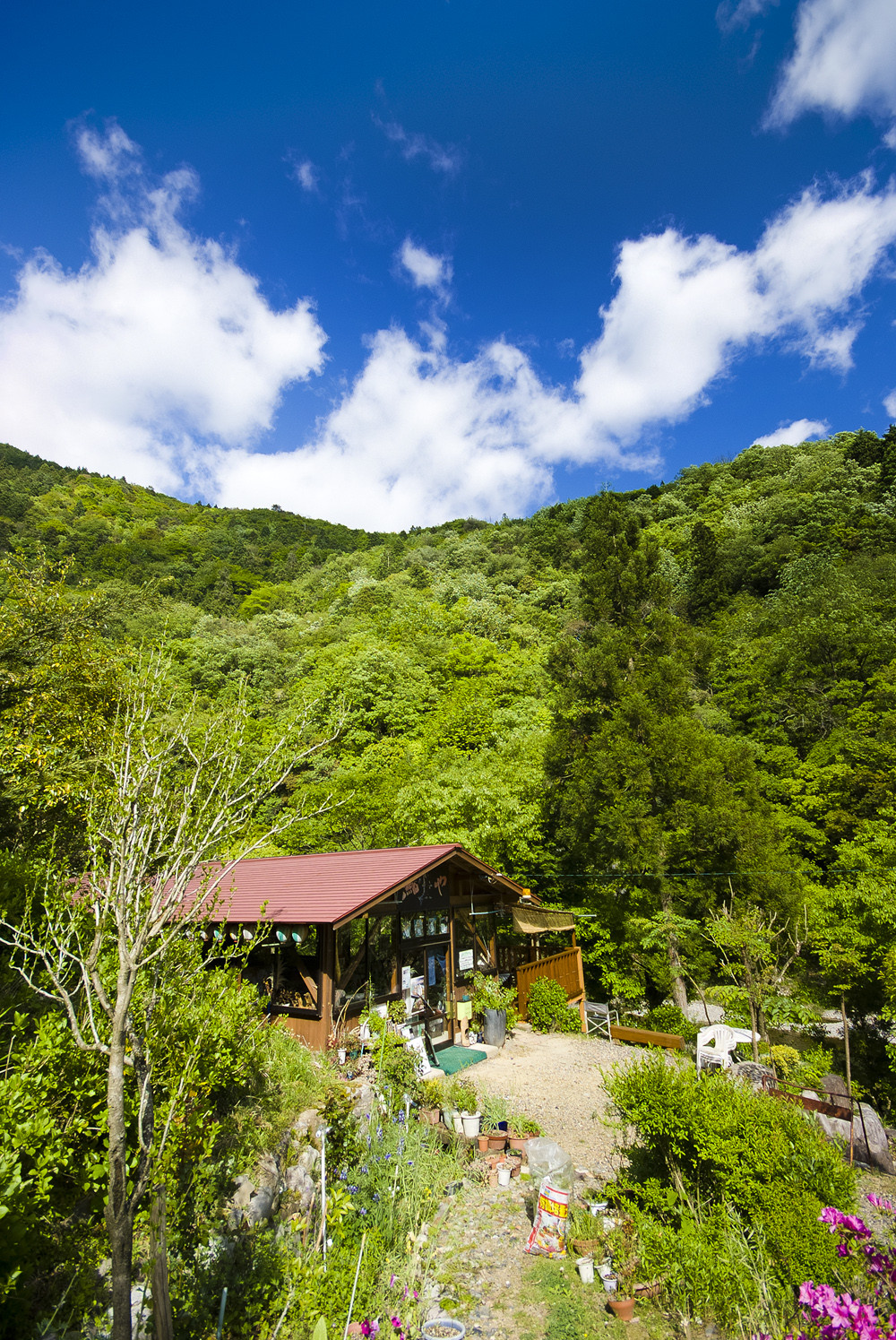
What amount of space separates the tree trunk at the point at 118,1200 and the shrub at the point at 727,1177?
441cm

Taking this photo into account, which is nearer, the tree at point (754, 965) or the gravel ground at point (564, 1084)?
the gravel ground at point (564, 1084)

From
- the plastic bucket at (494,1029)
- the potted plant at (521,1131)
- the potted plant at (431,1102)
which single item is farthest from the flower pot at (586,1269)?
the plastic bucket at (494,1029)

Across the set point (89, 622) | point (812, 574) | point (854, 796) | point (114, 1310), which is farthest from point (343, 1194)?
point (812, 574)

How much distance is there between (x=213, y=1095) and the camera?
6.30m

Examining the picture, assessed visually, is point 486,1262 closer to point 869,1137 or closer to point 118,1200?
point 118,1200

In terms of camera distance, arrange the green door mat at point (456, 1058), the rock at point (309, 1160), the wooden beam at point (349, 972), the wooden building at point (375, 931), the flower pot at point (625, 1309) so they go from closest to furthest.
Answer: the flower pot at point (625, 1309) < the rock at point (309, 1160) < the wooden building at point (375, 931) < the wooden beam at point (349, 972) < the green door mat at point (456, 1058)

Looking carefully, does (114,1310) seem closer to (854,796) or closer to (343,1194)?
(343,1194)

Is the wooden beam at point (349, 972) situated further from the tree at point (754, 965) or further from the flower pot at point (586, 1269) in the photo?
the tree at point (754, 965)

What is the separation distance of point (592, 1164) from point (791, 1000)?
665 centimetres

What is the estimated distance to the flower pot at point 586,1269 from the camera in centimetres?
563

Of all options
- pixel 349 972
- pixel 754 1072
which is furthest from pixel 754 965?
pixel 349 972

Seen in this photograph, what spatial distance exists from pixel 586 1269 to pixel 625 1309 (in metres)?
0.68

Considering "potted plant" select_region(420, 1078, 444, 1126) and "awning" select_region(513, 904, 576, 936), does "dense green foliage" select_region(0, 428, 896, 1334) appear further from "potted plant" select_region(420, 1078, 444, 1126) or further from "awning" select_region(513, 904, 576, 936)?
"awning" select_region(513, 904, 576, 936)

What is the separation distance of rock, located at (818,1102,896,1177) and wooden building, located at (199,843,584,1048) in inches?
257
